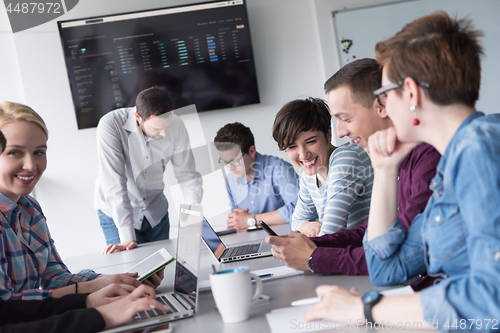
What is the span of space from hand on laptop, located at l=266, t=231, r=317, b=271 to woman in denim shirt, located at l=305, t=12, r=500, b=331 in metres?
0.26

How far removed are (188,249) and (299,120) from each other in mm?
911

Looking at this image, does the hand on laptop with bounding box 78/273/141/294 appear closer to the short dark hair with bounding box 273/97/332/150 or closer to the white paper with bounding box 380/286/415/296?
the white paper with bounding box 380/286/415/296

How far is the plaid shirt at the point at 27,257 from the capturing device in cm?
108

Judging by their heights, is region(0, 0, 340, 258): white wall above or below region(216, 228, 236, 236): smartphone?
above

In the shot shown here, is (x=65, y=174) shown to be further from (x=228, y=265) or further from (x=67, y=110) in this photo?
(x=228, y=265)

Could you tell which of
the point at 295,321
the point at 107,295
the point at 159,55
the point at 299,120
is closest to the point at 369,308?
the point at 295,321

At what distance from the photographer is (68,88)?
3.34 metres

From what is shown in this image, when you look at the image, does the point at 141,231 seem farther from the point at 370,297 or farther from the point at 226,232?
the point at 370,297

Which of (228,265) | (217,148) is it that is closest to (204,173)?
(217,148)

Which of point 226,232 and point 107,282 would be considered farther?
point 226,232

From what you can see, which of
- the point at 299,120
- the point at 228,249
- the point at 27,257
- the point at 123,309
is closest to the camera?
the point at 123,309

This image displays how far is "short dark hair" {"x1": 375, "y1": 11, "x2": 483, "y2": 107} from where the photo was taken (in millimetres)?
708

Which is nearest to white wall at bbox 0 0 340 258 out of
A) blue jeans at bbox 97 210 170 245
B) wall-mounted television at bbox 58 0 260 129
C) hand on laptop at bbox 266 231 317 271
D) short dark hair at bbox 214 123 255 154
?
wall-mounted television at bbox 58 0 260 129

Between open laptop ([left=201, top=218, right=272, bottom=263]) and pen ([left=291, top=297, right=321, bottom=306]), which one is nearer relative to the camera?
pen ([left=291, top=297, right=321, bottom=306])
